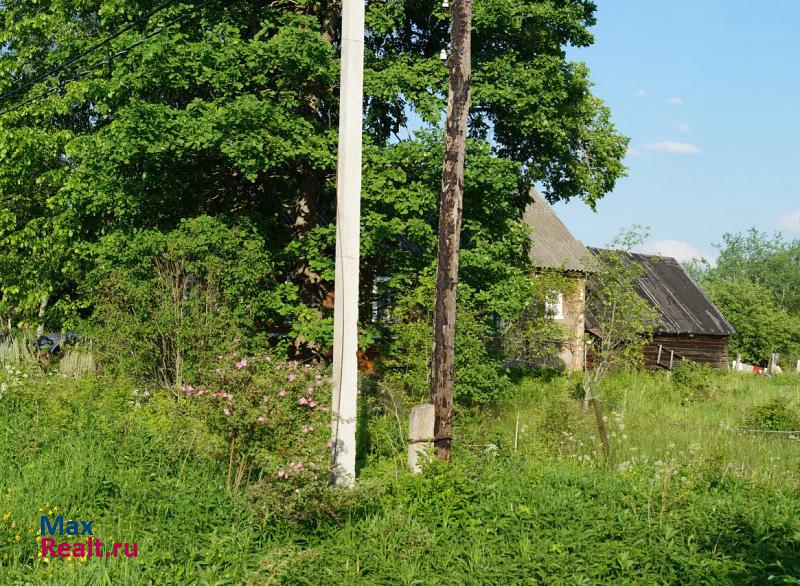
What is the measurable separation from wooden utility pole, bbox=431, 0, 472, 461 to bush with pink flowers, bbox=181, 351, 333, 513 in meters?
1.50

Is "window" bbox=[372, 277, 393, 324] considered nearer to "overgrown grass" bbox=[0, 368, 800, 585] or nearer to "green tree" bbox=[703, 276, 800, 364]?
"overgrown grass" bbox=[0, 368, 800, 585]

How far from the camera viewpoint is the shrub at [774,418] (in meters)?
15.3

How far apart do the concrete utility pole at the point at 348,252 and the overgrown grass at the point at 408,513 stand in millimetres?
747

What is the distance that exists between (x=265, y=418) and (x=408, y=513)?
1.72 m

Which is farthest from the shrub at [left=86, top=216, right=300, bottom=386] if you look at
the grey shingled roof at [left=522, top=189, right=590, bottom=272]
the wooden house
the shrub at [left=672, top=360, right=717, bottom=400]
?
the grey shingled roof at [left=522, top=189, right=590, bottom=272]

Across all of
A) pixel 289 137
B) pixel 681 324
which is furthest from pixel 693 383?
pixel 681 324

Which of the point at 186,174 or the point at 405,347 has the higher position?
the point at 186,174

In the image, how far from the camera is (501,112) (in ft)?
54.6

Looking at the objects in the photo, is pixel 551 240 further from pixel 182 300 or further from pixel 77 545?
pixel 77 545

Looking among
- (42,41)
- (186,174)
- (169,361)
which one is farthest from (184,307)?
(42,41)

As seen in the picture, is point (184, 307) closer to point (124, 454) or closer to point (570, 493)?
point (124, 454)

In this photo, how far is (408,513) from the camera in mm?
8141

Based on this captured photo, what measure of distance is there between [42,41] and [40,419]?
13.5 m

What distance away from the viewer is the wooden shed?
3347 cm
